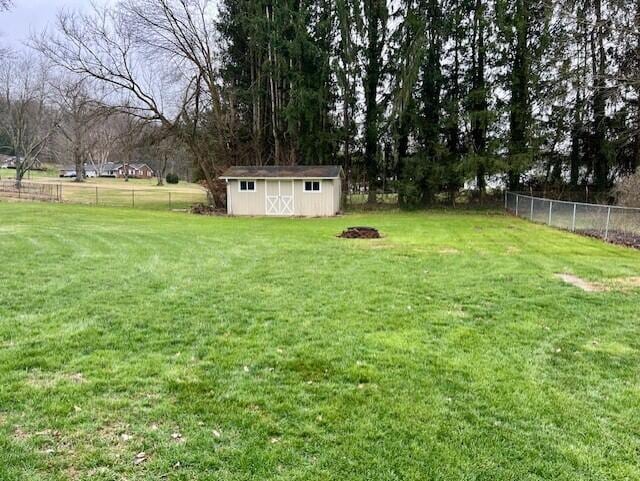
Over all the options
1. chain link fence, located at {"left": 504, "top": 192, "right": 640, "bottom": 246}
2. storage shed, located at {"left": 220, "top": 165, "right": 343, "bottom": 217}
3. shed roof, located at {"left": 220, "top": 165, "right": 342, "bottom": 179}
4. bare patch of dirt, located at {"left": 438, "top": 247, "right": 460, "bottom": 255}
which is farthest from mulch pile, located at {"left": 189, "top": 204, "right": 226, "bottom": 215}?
chain link fence, located at {"left": 504, "top": 192, "right": 640, "bottom": 246}

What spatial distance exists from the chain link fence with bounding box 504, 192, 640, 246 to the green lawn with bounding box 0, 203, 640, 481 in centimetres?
591

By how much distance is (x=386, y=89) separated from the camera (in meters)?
25.8

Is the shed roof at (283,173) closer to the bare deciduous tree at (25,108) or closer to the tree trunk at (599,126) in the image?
the tree trunk at (599,126)

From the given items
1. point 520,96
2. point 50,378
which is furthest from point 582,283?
point 520,96

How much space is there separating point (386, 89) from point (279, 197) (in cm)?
915

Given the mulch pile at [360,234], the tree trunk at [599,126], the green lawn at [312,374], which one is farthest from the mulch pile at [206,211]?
the tree trunk at [599,126]

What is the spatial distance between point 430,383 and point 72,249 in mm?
8471

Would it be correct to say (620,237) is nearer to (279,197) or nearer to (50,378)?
(50,378)

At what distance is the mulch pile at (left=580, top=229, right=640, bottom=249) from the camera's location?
38.7 feet

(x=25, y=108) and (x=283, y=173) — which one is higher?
(x=25, y=108)

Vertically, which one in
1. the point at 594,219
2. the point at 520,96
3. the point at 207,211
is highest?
the point at 520,96

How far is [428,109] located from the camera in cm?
2528

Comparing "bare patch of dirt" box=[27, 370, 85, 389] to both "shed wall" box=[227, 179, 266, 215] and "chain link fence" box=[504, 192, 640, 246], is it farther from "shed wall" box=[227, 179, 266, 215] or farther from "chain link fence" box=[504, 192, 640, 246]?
"shed wall" box=[227, 179, 266, 215]

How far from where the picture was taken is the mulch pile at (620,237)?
11.8m
